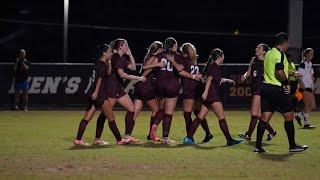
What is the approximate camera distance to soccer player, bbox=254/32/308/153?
1188 centimetres

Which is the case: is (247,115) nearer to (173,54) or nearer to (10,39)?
(173,54)

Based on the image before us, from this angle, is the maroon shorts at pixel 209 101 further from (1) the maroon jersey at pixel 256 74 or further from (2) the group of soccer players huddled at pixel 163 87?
(1) the maroon jersey at pixel 256 74

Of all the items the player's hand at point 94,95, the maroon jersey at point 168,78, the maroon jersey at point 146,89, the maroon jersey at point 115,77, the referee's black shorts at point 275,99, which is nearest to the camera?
the referee's black shorts at point 275,99

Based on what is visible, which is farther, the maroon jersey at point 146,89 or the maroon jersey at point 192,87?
the maroon jersey at point 146,89

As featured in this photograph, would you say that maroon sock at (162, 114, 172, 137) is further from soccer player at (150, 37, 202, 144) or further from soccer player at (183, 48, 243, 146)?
soccer player at (183, 48, 243, 146)

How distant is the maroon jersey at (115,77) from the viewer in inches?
525

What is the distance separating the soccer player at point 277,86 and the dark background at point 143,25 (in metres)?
26.3

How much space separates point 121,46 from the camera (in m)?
13.4

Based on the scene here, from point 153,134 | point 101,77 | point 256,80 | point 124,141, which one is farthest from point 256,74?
point 101,77

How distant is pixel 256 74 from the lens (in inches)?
561

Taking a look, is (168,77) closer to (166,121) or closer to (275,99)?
(166,121)

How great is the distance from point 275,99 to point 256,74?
2.21 meters

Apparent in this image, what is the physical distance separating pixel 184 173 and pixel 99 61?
396cm

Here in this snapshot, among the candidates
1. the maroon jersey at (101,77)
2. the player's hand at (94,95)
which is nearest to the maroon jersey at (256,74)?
the maroon jersey at (101,77)
